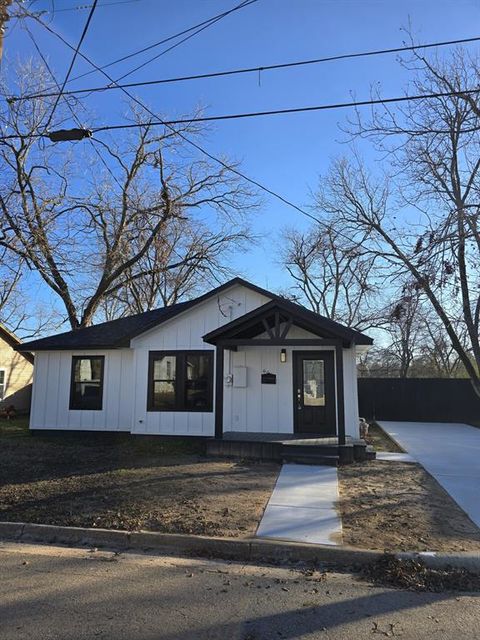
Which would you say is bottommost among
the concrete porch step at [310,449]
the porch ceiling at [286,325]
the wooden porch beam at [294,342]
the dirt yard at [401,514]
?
the dirt yard at [401,514]

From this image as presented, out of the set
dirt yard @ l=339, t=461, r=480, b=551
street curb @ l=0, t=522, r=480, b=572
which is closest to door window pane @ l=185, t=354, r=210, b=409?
dirt yard @ l=339, t=461, r=480, b=551

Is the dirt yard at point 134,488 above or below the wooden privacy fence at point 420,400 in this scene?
below

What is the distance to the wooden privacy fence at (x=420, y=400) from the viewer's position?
23719mm

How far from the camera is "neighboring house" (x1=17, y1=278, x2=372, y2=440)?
42.1 feet

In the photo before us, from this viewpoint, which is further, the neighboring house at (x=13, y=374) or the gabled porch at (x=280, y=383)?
the neighboring house at (x=13, y=374)

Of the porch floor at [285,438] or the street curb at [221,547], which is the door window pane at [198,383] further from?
the street curb at [221,547]

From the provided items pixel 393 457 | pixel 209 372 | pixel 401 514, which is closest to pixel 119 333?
pixel 209 372

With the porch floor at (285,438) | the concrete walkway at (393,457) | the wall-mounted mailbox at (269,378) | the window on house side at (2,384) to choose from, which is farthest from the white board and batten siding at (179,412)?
the window on house side at (2,384)

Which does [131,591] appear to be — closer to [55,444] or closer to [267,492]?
[267,492]

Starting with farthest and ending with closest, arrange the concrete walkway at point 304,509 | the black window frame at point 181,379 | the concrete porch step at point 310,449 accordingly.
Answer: the black window frame at point 181,379 < the concrete porch step at point 310,449 < the concrete walkway at point 304,509

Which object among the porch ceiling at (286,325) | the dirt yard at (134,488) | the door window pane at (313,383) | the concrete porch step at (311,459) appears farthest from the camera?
the door window pane at (313,383)

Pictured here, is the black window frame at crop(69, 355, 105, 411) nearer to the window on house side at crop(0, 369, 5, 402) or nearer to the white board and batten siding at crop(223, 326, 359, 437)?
the white board and batten siding at crop(223, 326, 359, 437)

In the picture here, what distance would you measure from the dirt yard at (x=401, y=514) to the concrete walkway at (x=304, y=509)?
0.18 meters

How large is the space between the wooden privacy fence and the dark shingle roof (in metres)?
11.9
